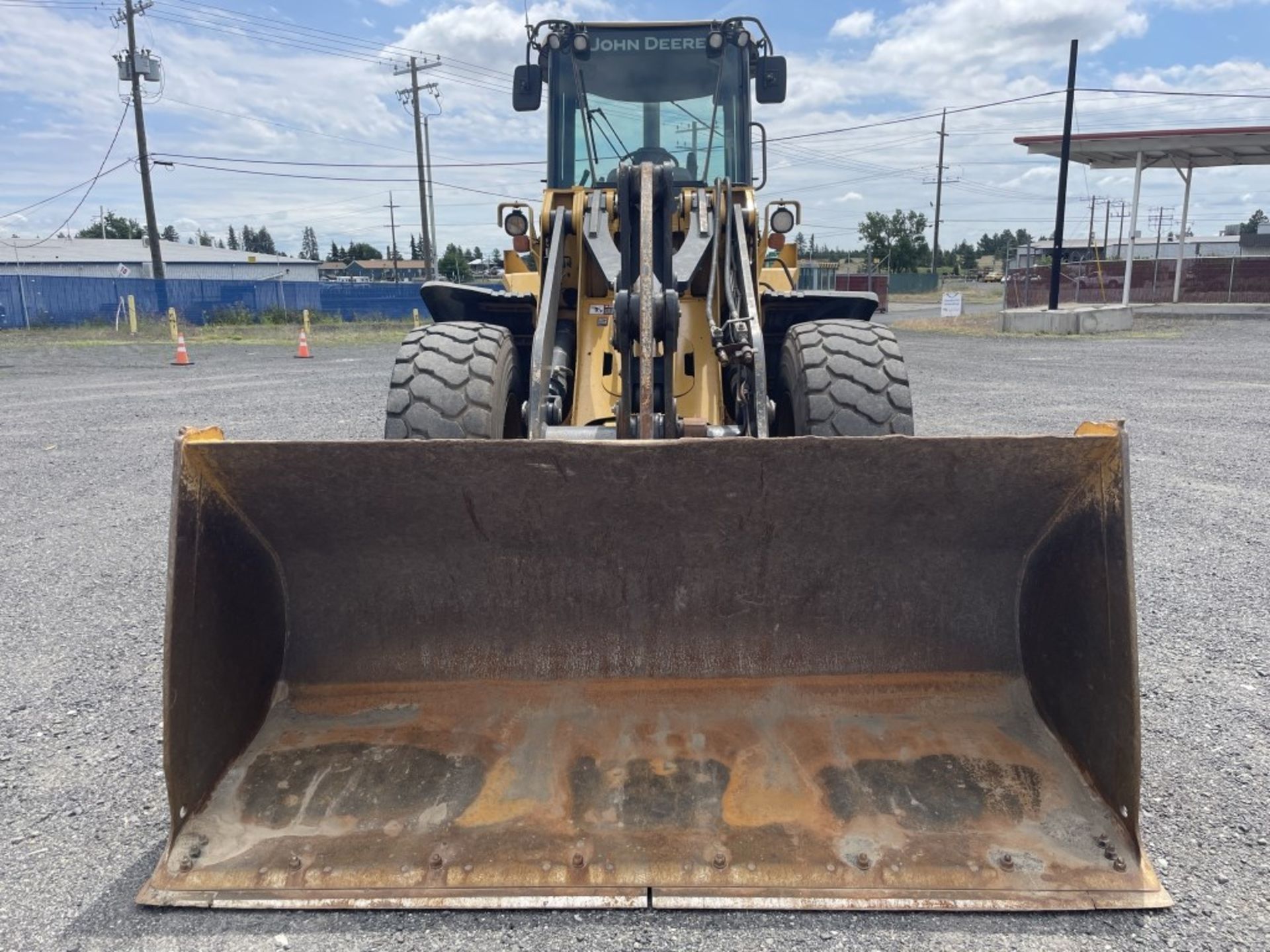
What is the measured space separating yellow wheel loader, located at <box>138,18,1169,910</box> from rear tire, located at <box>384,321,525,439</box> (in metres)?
0.78

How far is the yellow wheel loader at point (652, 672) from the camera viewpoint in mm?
→ 2281

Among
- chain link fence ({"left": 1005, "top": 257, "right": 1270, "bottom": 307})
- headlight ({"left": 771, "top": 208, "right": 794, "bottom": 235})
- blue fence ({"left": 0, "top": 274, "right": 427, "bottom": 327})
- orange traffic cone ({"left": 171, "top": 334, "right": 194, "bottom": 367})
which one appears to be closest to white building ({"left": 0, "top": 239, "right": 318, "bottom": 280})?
blue fence ({"left": 0, "top": 274, "right": 427, "bottom": 327})

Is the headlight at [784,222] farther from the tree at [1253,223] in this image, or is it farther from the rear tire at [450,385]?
the tree at [1253,223]

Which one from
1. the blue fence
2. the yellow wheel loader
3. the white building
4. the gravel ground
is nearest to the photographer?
the gravel ground

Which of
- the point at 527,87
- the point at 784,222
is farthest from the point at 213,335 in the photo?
the point at 784,222

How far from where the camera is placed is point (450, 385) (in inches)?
149

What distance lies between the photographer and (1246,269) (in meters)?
34.2

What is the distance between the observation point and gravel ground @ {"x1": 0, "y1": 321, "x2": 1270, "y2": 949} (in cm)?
214

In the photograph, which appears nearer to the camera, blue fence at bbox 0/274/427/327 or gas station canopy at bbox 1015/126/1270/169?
gas station canopy at bbox 1015/126/1270/169

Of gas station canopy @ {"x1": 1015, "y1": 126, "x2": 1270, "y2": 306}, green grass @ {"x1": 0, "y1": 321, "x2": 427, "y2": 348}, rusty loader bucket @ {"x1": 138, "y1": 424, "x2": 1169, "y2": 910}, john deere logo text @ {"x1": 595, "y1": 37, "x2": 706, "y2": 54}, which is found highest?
gas station canopy @ {"x1": 1015, "y1": 126, "x2": 1270, "y2": 306}

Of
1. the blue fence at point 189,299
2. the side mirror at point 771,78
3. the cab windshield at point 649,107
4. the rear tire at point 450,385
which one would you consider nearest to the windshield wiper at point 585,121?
the cab windshield at point 649,107

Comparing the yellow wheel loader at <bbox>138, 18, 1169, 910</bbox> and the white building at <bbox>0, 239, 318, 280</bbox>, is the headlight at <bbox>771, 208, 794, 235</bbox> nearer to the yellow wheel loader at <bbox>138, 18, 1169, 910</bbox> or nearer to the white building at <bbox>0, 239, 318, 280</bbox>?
the yellow wheel loader at <bbox>138, 18, 1169, 910</bbox>

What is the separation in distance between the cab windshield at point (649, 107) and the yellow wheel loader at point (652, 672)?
6.29 feet

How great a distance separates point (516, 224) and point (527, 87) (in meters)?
0.84
